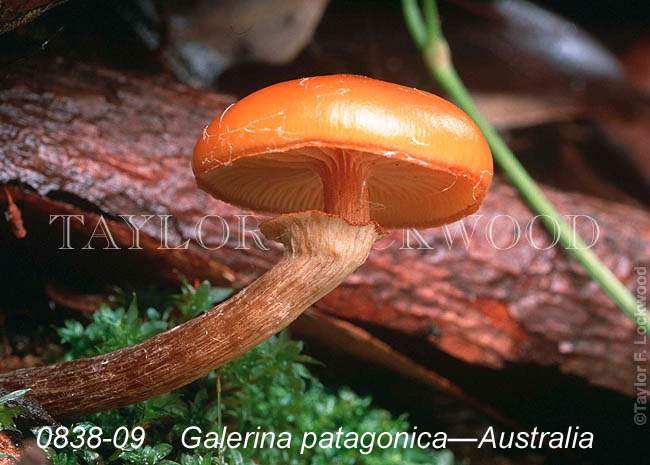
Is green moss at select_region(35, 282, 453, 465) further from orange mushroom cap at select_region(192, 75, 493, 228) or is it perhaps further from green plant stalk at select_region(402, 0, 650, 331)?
green plant stalk at select_region(402, 0, 650, 331)

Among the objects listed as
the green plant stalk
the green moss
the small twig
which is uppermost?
the green plant stalk

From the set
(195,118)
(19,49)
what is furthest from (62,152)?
(195,118)

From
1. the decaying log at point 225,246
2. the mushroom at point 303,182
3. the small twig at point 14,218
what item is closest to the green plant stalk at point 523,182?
the decaying log at point 225,246

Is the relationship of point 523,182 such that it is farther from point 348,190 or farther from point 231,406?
point 231,406

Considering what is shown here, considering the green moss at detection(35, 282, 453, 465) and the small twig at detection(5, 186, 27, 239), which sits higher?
the small twig at detection(5, 186, 27, 239)

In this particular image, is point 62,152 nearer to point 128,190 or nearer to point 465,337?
point 128,190

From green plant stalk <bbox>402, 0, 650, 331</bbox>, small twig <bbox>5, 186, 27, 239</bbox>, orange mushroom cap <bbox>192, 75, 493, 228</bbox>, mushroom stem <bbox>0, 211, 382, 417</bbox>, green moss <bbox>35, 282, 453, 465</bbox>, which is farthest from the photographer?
green plant stalk <bbox>402, 0, 650, 331</bbox>

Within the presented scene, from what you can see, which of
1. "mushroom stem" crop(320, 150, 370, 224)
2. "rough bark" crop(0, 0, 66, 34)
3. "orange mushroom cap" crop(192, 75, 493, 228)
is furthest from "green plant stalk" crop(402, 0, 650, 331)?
"rough bark" crop(0, 0, 66, 34)
